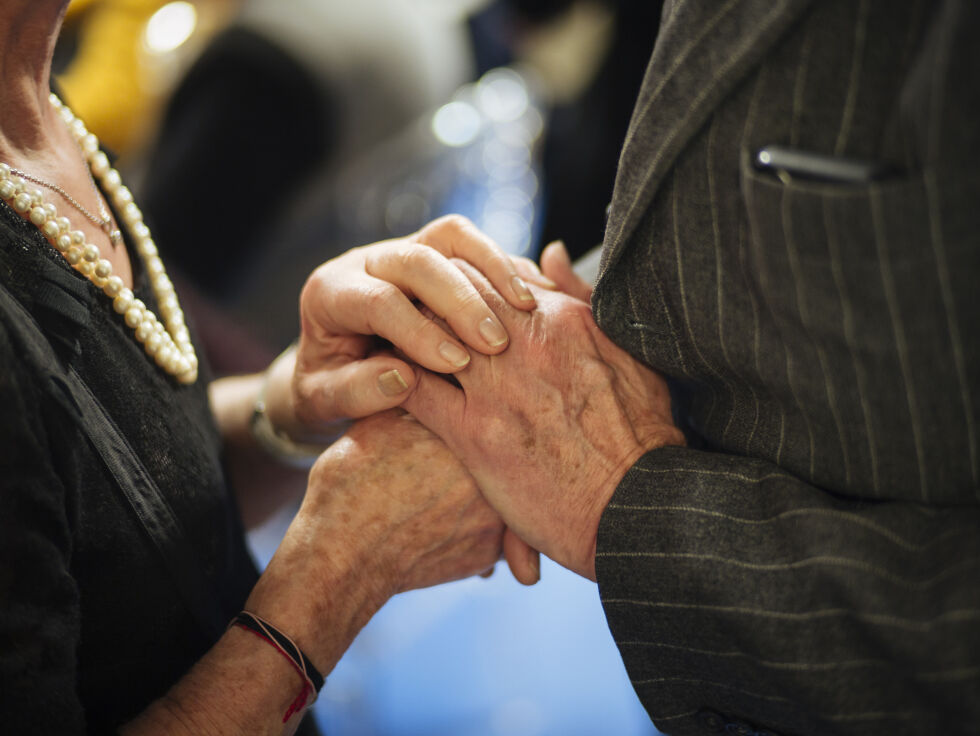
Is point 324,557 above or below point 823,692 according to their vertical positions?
above

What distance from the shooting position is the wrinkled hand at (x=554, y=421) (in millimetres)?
735

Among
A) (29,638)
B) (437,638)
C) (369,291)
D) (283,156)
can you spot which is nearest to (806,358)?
(369,291)

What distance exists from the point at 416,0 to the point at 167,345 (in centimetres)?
188

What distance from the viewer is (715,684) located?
2.14 ft

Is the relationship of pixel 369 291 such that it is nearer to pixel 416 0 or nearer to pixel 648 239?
pixel 648 239

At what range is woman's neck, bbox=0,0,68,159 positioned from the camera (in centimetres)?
63

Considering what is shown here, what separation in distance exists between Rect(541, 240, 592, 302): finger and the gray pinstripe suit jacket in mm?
168

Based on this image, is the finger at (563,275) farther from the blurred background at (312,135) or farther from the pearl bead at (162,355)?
the blurred background at (312,135)

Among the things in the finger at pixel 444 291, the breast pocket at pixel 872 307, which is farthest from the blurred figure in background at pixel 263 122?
the breast pocket at pixel 872 307

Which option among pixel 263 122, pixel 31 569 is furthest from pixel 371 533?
pixel 263 122

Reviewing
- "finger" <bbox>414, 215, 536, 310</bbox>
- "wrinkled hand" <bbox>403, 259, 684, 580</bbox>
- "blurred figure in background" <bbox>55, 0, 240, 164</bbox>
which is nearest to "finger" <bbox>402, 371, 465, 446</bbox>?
"wrinkled hand" <bbox>403, 259, 684, 580</bbox>

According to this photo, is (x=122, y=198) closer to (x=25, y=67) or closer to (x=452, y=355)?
(x=25, y=67)

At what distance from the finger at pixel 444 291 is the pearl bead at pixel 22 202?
1.05ft

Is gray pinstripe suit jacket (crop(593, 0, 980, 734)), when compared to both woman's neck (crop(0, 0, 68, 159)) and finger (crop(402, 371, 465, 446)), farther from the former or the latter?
woman's neck (crop(0, 0, 68, 159))
